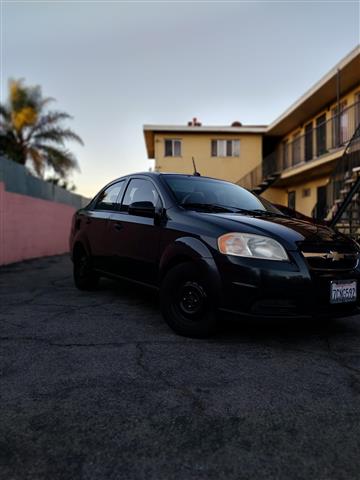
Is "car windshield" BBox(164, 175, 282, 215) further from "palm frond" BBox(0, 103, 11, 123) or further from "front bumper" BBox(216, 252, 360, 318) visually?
"palm frond" BBox(0, 103, 11, 123)

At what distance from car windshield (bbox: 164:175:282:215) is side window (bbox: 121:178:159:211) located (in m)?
0.20

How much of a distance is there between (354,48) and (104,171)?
1709cm

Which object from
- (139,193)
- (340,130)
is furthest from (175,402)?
(340,130)

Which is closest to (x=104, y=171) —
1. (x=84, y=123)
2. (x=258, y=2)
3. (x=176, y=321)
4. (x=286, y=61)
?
(x=84, y=123)

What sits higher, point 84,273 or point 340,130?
point 340,130

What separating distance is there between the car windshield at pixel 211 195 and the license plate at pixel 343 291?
1210 mm

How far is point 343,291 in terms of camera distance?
3008mm

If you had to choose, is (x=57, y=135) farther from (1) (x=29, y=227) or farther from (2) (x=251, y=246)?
(2) (x=251, y=246)

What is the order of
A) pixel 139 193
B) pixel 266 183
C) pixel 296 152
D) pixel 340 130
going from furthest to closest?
pixel 266 183 < pixel 296 152 < pixel 340 130 < pixel 139 193

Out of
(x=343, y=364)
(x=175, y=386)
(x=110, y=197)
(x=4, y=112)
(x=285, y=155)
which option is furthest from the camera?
(x=285, y=155)

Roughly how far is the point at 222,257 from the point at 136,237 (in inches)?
52.1

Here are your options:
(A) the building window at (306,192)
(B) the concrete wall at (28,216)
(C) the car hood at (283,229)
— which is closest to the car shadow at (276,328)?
(C) the car hood at (283,229)

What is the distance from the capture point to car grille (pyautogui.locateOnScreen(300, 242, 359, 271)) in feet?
9.66

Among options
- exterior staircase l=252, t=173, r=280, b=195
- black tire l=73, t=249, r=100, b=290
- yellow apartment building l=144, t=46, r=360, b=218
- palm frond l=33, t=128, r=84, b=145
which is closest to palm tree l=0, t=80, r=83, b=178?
palm frond l=33, t=128, r=84, b=145
